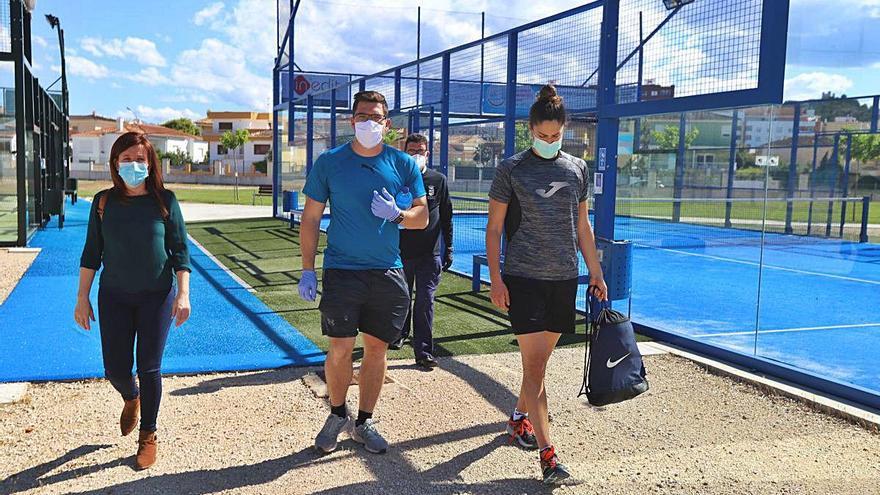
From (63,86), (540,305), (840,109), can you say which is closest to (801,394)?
(540,305)

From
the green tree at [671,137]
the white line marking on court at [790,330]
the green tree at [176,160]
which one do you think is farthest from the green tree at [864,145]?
the green tree at [176,160]

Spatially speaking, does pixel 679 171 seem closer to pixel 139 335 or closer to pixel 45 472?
pixel 139 335

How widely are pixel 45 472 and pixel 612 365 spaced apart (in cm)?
297

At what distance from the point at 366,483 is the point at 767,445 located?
2436mm

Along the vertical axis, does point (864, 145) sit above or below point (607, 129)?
above

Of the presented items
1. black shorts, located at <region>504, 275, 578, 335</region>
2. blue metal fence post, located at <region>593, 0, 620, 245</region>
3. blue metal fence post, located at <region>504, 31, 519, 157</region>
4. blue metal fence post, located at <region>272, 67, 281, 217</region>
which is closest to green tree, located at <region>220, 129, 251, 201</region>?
blue metal fence post, located at <region>272, 67, 281, 217</region>

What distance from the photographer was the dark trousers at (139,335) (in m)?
3.92

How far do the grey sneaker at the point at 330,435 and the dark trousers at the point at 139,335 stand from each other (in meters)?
0.88

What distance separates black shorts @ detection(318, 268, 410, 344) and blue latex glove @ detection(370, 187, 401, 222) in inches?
13.0

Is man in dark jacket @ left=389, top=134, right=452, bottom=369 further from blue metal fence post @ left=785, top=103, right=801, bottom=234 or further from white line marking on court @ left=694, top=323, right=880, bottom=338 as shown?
blue metal fence post @ left=785, top=103, right=801, bottom=234

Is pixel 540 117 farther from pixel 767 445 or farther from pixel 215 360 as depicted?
pixel 215 360

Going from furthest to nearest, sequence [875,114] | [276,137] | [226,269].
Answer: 1. [276,137]
2. [875,114]
3. [226,269]

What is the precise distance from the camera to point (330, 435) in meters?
4.22

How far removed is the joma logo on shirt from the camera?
3.90m
